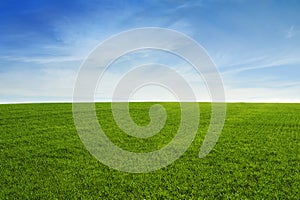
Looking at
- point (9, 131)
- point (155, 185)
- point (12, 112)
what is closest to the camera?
point (155, 185)

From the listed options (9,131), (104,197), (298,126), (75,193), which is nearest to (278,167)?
(104,197)

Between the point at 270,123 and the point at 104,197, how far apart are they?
14629 millimetres

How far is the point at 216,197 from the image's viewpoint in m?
9.37

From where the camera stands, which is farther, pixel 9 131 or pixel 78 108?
pixel 78 108

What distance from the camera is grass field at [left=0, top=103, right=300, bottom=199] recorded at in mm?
9789

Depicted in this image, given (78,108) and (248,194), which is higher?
(78,108)

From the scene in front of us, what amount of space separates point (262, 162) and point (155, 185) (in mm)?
4777

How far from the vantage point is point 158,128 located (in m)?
19.1

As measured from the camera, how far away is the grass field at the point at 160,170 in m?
9.79

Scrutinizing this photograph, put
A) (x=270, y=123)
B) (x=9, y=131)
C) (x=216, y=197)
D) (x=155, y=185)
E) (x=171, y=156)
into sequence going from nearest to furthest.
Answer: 1. (x=216, y=197)
2. (x=155, y=185)
3. (x=171, y=156)
4. (x=9, y=131)
5. (x=270, y=123)

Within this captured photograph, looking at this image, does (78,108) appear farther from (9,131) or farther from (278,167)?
(278,167)

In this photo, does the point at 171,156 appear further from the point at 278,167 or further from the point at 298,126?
the point at 298,126

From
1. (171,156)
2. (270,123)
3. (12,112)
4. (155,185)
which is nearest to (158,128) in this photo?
(171,156)

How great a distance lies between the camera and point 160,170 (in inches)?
457
